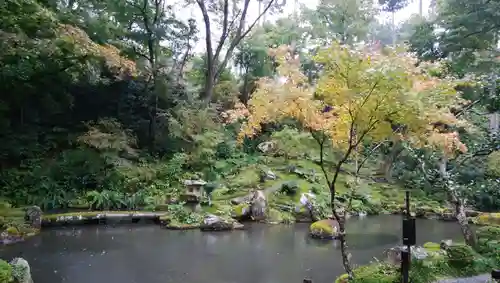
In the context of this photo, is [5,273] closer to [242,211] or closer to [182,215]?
[182,215]

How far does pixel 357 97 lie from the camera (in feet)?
15.2

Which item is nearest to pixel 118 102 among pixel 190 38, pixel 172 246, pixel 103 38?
pixel 103 38

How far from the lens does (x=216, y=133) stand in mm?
14797

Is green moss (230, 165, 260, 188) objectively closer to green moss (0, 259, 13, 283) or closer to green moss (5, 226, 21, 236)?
green moss (5, 226, 21, 236)

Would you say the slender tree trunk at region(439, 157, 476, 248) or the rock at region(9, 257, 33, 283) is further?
the slender tree trunk at region(439, 157, 476, 248)

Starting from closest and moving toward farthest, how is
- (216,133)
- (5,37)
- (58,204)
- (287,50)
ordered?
(287,50)
(5,37)
(58,204)
(216,133)

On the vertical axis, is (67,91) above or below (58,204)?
above

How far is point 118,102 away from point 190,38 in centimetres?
419

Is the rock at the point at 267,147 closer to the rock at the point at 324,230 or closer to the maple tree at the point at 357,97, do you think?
the rock at the point at 324,230

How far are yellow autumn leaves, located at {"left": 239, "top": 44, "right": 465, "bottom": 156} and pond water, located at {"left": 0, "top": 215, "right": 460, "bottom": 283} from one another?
2.54 meters

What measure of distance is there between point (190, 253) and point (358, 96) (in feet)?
15.5

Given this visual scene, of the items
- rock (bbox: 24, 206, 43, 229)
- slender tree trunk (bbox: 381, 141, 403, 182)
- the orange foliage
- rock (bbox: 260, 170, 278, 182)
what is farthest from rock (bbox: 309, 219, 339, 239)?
slender tree trunk (bbox: 381, 141, 403, 182)

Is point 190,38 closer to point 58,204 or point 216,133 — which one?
point 216,133

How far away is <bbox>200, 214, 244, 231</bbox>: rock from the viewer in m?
9.98
